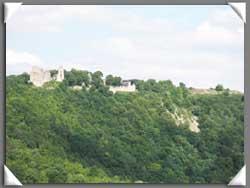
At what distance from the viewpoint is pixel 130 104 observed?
22.2 ft

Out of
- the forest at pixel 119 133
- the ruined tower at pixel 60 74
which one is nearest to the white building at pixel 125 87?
the forest at pixel 119 133

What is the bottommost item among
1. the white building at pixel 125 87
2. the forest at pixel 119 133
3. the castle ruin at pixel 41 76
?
the forest at pixel 119 133

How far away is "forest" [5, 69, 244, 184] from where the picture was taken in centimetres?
668

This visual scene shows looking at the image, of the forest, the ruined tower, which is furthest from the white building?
the ruined tower

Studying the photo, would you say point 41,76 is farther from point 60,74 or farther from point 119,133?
point 119,133

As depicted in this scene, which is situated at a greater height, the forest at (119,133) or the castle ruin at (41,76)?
the castle ruin at (41,76)

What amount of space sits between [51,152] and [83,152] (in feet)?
0.91

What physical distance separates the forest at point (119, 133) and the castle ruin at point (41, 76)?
0.05 m

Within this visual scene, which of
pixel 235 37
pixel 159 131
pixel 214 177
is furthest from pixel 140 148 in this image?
pixel 235 37

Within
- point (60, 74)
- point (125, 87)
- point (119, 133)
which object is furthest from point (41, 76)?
point (119, 133)

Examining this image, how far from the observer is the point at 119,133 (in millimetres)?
6684

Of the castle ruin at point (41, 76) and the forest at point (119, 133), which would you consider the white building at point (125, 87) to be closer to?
the forest at point (119, 133)

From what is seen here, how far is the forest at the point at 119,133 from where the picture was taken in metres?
6.68

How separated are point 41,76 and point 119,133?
84 cm
